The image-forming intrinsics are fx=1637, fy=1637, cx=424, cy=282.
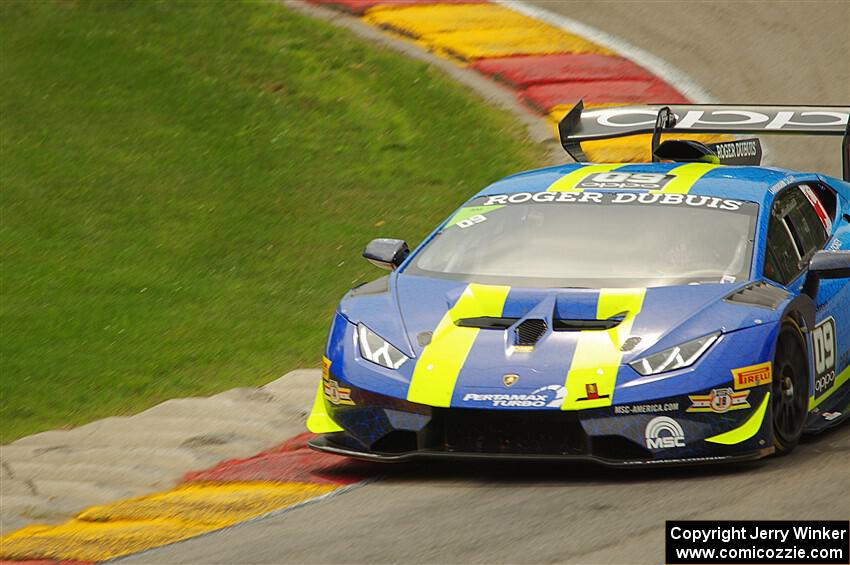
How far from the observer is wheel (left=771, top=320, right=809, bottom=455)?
690cm

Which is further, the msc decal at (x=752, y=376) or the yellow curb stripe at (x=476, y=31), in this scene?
the yellow curb stripe at (x=476, y=31)

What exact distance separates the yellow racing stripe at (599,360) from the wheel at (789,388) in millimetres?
642

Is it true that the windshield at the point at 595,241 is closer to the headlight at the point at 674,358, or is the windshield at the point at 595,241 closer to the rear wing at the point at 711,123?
the headlight at the point at 674,358

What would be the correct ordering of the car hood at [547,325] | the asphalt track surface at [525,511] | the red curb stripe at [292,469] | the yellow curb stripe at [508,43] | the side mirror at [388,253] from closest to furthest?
the asphalt track surface at [525,511] → the car hood at [547,325] → the red curb stripe at [292,469] → the side mirror at [388,253] → the yellow curb stripe at [508,43]

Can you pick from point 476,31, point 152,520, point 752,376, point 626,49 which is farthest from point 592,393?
point 476,31

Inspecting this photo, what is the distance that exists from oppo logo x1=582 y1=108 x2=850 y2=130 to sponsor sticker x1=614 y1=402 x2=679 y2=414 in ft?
11.0

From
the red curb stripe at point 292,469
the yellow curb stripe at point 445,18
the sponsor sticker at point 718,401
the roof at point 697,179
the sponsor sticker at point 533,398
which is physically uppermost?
the yellow curb stripe at point 445,18

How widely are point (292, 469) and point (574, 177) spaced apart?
218cm

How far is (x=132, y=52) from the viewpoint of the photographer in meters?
16.4

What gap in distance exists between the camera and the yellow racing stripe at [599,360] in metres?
6.63

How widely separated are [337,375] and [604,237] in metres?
1.48

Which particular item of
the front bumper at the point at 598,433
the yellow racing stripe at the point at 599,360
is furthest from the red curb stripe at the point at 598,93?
the front bumper at the point at 598,433

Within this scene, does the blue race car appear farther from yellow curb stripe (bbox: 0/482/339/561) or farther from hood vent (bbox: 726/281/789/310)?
yellow curb stripe (bbox: 0/482/339/561)

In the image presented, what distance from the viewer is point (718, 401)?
6.65 metres
